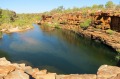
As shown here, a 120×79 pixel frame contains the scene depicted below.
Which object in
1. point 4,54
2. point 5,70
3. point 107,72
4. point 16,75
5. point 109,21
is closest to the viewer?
point 16,75

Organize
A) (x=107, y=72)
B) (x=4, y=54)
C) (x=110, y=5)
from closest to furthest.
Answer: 1. (x=107, y=72)
2. (x=4, y=54)
3. (x=110, y=5)

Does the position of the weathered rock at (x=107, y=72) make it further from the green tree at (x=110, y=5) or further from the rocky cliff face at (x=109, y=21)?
the green tree at (x=110, y=5)

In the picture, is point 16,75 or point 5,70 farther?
point 5,70

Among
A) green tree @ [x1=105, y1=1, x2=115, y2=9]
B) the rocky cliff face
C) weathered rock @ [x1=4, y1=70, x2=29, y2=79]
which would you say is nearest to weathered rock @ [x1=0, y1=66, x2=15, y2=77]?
weathered rock @ [x1=4, y1=70, x2=29, y2=79]

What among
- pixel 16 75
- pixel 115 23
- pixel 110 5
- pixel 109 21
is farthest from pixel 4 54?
pixel 110 5

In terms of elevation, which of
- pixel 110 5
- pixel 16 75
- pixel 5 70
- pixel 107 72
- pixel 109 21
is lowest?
pixel 107 72

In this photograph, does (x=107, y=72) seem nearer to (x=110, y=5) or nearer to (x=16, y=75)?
(x=16, y=75)

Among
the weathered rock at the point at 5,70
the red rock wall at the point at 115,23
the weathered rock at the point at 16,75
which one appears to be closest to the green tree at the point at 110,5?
the red rock wall at the point at 115,23

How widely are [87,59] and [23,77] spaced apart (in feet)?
58.9

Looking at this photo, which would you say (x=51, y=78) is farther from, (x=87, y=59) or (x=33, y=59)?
(x=87, y=59)

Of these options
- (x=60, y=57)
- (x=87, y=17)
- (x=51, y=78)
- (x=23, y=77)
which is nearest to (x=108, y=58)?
(x=60, y=57)

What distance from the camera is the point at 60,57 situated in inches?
1293

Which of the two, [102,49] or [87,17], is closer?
[102,49]

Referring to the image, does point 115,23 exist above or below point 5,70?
above
